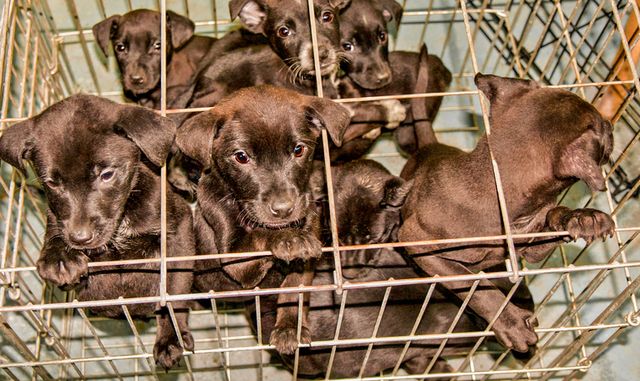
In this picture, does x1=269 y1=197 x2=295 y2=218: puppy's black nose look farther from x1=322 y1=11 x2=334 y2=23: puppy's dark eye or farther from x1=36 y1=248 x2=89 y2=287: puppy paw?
x1=322 y1=11 x2=334 y2=23: puppy's dark eye

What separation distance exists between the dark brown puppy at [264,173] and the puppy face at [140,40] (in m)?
1.36

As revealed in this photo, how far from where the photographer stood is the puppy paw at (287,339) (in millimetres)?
3447

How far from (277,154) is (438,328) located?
4.20 ft

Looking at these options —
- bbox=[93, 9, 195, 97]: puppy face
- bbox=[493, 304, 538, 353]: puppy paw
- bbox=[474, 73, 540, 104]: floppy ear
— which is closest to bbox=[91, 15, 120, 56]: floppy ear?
bbox=[93, 9, 195, 97]: puppy face

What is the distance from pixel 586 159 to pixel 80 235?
2077 mm

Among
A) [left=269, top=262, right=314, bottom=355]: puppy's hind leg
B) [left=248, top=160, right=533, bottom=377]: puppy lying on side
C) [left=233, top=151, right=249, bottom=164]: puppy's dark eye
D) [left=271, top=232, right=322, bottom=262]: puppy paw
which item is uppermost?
[left=233, top=151, right=249, bottom=164]: puppy's dark eye

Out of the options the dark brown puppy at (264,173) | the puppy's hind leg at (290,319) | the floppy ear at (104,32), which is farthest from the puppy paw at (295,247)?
the floppy ear at (104,32)

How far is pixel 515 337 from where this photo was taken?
3598 mm

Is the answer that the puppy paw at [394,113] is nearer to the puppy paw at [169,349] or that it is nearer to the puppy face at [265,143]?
the puppy face at [265,143]

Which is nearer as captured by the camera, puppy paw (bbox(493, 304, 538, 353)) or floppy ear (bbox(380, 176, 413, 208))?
puppy paw (bbox(493, 304, 538, 353))

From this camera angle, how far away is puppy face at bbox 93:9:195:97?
472 centimetres

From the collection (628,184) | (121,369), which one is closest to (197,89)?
(121,369)

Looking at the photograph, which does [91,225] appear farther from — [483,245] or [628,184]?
[628,184]

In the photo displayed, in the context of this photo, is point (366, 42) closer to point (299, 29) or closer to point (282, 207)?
point (299, 29)
